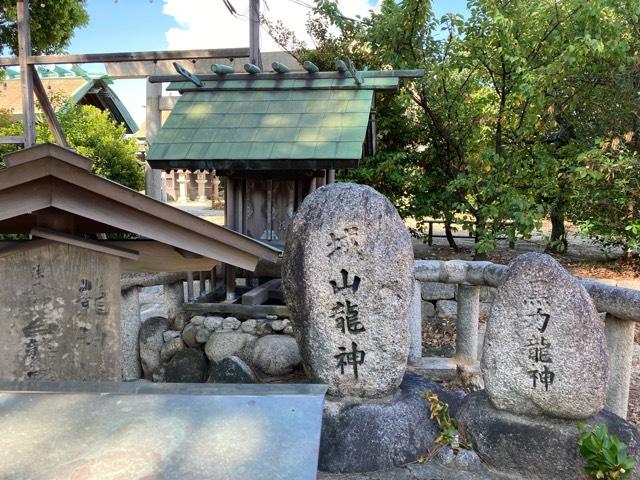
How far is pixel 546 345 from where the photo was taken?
3.14m

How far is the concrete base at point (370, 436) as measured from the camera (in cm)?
330

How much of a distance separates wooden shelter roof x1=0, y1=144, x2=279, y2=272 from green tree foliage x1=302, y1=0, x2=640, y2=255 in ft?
16.4

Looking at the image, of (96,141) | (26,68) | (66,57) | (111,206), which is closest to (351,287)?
(111,206)

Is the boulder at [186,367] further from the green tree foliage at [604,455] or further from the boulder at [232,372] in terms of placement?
the green tree foliage at [604,455]

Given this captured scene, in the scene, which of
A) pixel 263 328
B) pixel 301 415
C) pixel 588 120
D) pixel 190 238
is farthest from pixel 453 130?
pixel 301 415

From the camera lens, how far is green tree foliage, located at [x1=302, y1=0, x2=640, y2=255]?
279 inches

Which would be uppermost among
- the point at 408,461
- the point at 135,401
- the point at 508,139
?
the point at 508,139

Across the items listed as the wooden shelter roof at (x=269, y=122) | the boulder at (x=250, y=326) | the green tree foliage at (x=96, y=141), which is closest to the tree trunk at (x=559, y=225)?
the wooden shelter roof at (x=269, y=122)

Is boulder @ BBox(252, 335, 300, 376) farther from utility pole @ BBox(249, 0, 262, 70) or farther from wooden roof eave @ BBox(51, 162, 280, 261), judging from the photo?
utility pole @ BBox(249, 0, 262, 70)

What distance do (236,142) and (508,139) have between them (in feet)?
17.7

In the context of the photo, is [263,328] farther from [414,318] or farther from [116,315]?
[116,315]

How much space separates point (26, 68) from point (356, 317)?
6070 millimetres

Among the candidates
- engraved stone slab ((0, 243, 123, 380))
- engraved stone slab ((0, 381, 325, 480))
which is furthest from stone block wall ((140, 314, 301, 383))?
engraved stone slab ((0, 381, 325, 480))

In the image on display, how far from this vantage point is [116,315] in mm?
3297
